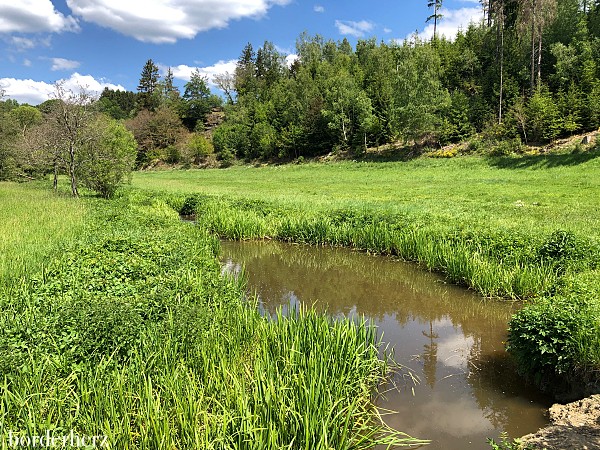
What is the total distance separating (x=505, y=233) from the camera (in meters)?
12.0

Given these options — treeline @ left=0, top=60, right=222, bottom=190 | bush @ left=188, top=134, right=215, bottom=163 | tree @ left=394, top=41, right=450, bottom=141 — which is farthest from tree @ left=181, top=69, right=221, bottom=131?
tree @ left=394, top=41, right=450, bottom=141

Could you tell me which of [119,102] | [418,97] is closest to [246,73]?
[119,102]

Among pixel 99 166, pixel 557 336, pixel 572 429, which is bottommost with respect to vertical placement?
pixel 572 429

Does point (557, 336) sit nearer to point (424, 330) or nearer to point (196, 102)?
point (424, 330)

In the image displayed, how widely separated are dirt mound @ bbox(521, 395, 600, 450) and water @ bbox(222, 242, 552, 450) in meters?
0.28

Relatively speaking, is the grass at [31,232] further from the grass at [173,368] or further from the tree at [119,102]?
the tree at [119,102]

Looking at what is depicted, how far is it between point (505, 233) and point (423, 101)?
40.2 metres

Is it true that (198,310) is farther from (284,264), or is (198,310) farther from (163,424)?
(284,264)

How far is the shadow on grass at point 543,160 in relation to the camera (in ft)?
101

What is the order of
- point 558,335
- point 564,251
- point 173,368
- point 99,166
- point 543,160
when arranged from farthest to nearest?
point 543,160, point 99,166, point 564,251, point 558,335, point 173,368

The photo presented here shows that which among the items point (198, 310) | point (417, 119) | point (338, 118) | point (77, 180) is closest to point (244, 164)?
point (338, 118)

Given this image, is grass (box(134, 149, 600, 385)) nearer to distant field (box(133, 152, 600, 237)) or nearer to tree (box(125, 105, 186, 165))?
distant field (box(133, 152, 600, 237))

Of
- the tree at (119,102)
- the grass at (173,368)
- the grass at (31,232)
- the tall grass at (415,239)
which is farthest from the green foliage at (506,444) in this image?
the tree at (119,102)

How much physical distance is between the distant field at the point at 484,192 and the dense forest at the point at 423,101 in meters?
6.97
